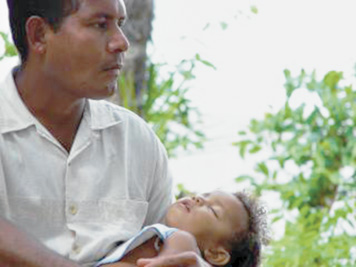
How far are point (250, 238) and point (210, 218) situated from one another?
12cm

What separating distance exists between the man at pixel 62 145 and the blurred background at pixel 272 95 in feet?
4.63

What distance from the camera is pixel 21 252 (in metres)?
2.34

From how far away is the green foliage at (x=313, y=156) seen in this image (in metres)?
4.38

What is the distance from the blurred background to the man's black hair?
145cm

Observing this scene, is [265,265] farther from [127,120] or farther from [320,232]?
[127,120]

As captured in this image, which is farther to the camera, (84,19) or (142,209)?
(142,209)

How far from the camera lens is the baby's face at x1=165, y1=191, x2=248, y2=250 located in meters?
2.60

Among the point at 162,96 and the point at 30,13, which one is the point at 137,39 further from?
the point at 30,13

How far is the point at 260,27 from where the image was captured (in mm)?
4637

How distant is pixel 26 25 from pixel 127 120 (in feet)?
1.32

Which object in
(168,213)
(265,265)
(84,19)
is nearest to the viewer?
(84,19)

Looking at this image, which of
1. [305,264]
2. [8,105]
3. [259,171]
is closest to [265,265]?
[305,264]

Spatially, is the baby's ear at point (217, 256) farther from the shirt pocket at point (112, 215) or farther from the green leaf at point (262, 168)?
the green leaf at point (262, 168)

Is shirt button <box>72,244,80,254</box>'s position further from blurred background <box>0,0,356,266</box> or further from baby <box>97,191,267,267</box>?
blurred background <box>0,0,356,266</box>
